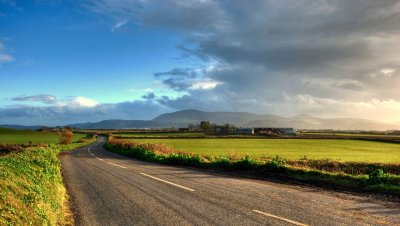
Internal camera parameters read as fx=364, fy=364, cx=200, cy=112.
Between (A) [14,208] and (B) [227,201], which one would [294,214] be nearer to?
(B) [227,201]

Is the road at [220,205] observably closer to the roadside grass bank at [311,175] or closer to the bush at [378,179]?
the roadside grass bank at [311,175]

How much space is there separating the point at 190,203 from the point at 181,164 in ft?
58.1

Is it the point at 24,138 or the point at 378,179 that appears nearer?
the point at 378,179

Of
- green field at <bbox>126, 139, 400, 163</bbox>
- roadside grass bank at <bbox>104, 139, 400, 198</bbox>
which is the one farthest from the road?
green field at <bbox>126, 139, 400, 163</bbox>

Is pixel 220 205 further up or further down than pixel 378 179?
further down

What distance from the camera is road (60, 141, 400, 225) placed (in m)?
9.82

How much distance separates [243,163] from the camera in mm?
24562

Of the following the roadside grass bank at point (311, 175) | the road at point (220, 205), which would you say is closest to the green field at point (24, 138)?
the roadside grass bank at point (311, 175)

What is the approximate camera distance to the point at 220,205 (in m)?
11.7

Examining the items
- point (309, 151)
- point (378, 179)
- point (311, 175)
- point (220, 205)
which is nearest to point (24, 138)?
point (309, 151)

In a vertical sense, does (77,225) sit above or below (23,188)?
below

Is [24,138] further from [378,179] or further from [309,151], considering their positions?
[378,179]

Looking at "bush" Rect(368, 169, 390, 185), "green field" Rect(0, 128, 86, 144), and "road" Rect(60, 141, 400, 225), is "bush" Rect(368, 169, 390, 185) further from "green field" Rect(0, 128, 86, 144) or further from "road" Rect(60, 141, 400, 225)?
"green field" Rect(0, 128, 86, 144)

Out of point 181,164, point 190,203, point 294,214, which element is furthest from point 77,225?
point 181,164
